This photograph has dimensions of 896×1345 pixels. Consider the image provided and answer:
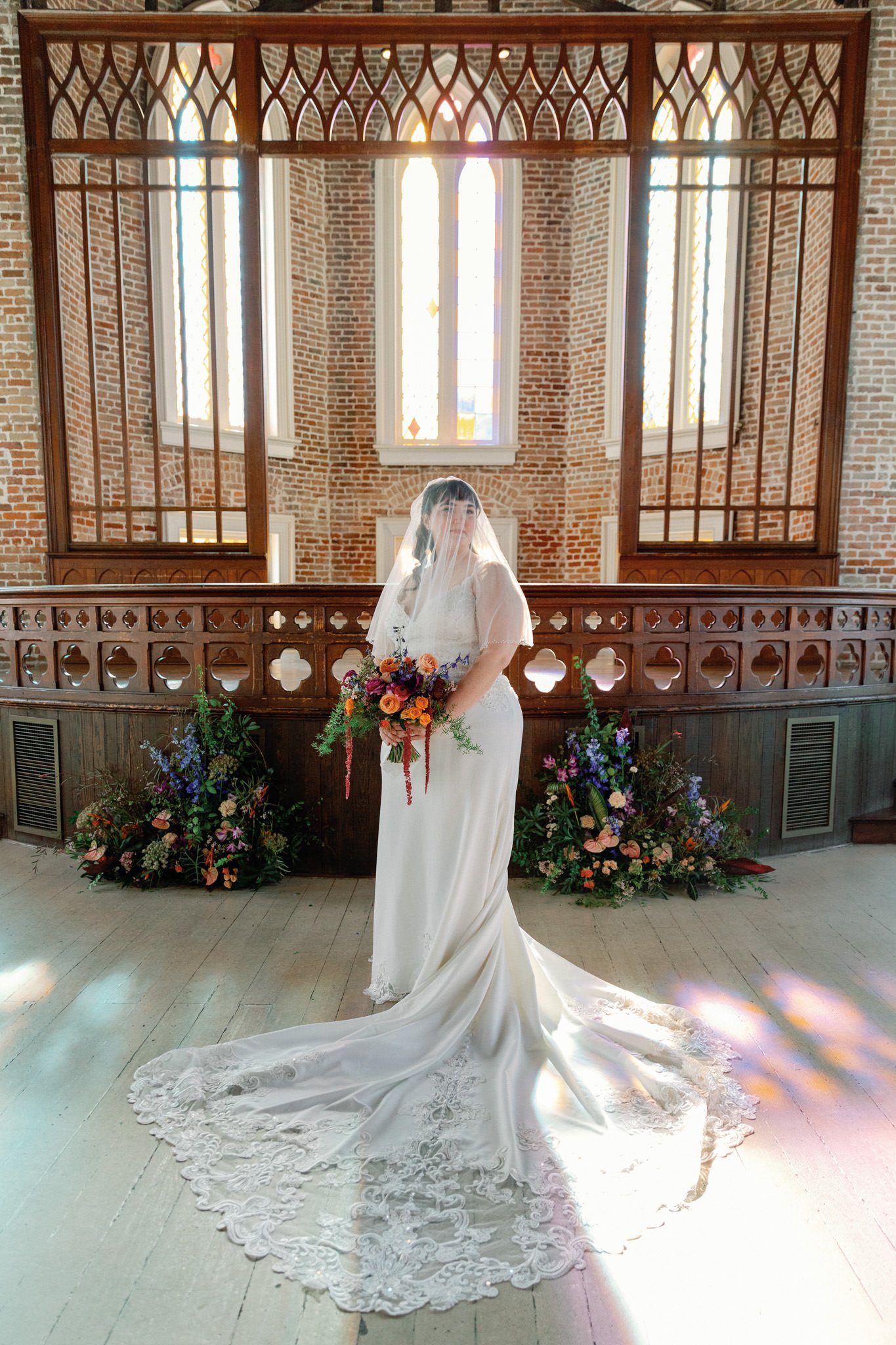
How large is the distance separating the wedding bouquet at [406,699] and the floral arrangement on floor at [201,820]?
2047mm

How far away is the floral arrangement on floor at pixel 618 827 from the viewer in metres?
5.40

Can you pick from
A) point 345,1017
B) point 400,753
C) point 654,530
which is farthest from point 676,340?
point 345,1017

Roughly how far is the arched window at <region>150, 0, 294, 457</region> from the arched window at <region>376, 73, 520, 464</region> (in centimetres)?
130

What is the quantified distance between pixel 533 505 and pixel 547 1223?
34.3 feet

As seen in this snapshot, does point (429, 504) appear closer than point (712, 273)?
Yes

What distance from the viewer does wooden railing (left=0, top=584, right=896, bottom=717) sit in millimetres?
5660

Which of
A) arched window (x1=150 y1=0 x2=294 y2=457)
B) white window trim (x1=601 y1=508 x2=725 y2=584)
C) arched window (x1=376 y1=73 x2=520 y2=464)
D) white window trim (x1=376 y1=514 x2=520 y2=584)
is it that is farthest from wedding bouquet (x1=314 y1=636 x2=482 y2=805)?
arched window (x1=376 y1=73 x2=520 y2=464)

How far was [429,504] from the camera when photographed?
11.9 ft

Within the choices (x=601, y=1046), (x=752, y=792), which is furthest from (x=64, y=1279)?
(x=752, y=792)

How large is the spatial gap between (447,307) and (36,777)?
8462 millimetres

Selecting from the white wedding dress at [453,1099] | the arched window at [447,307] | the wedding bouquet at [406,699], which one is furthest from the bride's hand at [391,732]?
the arched window at [447,307]

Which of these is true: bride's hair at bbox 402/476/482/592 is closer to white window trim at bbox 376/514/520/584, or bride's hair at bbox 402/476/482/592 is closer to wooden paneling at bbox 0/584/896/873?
wooden paneling at bbox 0/584/896/873

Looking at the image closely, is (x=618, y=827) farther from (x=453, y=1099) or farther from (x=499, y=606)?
(x=453, y=1099)

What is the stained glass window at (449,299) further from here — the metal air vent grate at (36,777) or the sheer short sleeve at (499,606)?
the sheer short sleeve at (499,606)
